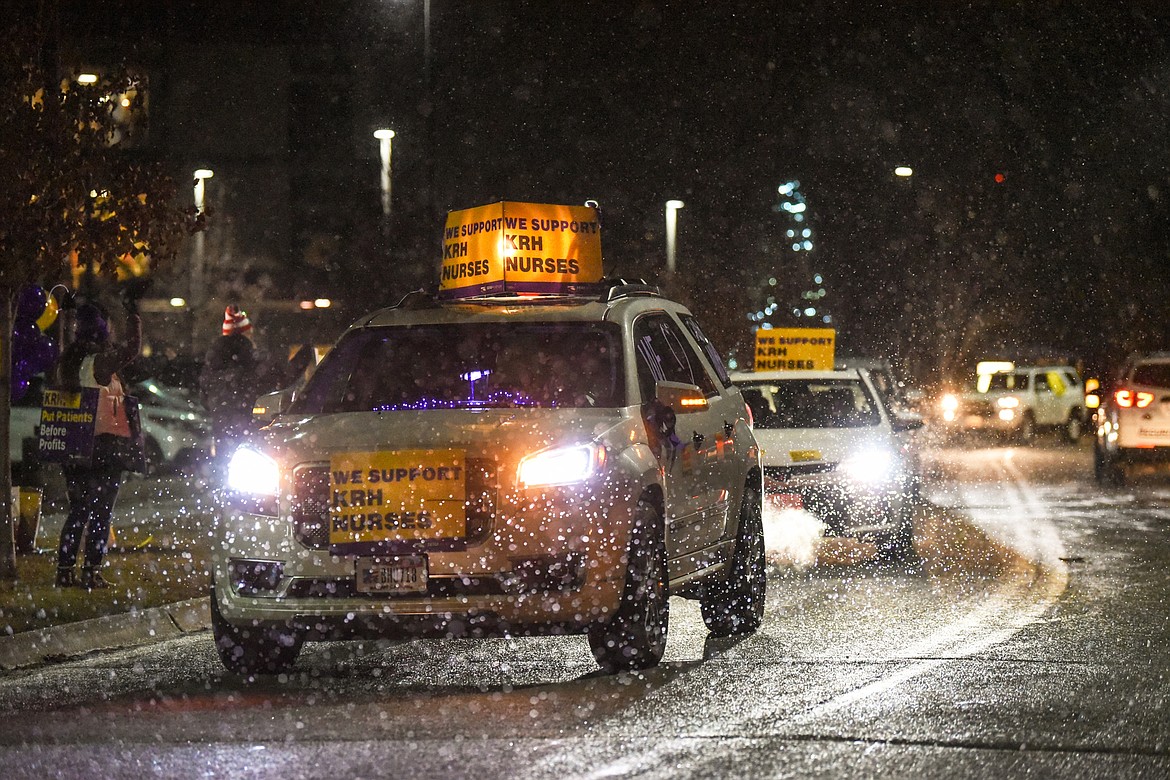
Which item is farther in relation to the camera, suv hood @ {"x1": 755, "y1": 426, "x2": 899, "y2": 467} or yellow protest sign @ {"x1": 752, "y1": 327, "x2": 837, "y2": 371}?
yellow protest sign @ {"x1": 752, "y1": 327, "x2": 837, "y2": 371}

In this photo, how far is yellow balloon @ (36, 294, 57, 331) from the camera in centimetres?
1463

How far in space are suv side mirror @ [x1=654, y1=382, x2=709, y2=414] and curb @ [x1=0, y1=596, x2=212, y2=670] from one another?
11.5 ft

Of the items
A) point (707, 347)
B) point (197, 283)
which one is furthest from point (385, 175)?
point (707, 347)

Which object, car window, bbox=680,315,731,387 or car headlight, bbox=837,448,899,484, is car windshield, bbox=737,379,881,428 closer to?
car headlight, bbox=837,448,899,484

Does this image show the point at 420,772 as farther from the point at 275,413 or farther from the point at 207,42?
the point at 207,42

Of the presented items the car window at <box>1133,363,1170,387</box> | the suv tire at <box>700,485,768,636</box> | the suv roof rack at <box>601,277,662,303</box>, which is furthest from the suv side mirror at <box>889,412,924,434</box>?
the car window at <box>1133,363,1170,387</box>

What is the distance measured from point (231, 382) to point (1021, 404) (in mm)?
26482

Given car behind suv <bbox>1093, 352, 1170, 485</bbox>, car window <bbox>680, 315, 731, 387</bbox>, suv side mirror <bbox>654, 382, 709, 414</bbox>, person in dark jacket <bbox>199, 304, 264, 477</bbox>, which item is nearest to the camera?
suv side mirror <bbox>654, 382, 709, 414</bbox>

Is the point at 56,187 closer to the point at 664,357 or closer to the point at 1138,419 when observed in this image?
the point at 664,357

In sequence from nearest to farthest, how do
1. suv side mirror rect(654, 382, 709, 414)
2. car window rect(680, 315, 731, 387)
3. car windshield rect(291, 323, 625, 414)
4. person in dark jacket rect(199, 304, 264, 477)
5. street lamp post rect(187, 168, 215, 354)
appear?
suv side mirror rect(654, 382, 709, 414) < car windshield rect(291, 323, 625, 414) < car window rect(680, 315, 731, 387) < person in dark jacket rect(199, 304, 264, 477) < street lamp post rect(187, 168, 215, 354)

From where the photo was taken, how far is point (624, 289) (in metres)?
9.71

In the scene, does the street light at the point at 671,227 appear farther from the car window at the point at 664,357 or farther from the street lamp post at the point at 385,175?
the car window at the point at 664,357

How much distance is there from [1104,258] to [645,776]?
174ft

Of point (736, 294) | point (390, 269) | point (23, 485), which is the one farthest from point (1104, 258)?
point (23, 485)
